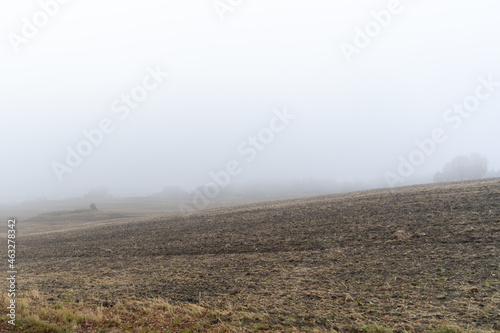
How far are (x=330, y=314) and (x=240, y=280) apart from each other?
4336 millimetres

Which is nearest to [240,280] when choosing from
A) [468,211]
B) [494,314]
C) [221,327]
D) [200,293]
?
[200,293]

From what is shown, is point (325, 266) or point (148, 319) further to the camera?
point (325, 266)

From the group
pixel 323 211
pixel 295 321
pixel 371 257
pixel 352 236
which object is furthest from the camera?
pixel 323 211

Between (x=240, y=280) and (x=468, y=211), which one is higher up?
(x=468, y=211)

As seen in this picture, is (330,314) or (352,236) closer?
(330,314)

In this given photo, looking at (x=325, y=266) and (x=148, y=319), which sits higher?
(x=325, y=266)

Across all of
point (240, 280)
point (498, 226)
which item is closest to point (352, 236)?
point (498, 226)

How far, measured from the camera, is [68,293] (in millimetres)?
11188

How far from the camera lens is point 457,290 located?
8.16m

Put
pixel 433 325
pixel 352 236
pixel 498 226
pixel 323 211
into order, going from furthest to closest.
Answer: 1. pixel 323 211
2. pixel 352 236
3. pixel 498 226
4. pixel 433 325

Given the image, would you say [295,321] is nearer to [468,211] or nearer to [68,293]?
[68,293]

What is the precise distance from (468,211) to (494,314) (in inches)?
449

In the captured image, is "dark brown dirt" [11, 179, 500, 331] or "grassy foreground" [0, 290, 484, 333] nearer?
"grassy foreground" [0, 290, 484, 333]

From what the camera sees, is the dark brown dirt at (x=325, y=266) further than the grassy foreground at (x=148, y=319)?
Yes
